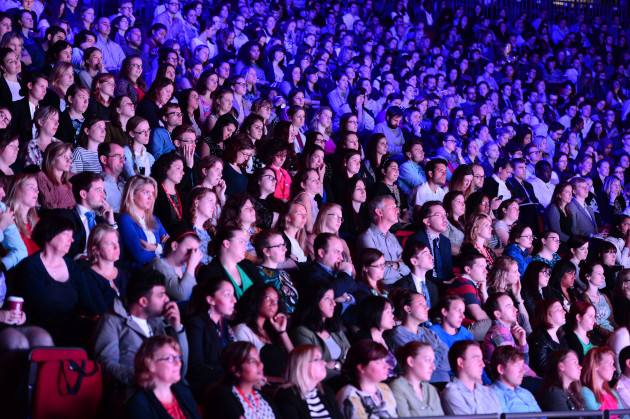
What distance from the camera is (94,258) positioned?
538 cm

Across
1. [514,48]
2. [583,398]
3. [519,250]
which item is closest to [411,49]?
[514,48]

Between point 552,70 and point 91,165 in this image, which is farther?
point 552,70

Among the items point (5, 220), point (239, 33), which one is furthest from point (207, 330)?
point (239, 33)

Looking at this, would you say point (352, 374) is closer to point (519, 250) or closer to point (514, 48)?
point (519, 250)

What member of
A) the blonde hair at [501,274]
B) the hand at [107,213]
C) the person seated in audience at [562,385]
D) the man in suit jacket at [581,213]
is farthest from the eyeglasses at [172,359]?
the man in suit jacket at [581,213]

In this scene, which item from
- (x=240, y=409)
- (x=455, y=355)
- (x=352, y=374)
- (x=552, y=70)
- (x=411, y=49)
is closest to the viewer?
(x=240, y=409)

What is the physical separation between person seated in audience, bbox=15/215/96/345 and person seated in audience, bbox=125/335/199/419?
25.7 inches

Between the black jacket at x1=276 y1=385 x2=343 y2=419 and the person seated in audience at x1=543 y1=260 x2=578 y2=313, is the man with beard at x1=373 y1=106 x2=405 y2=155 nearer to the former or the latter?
the person seated in audience at x1=543 y1=260 x2=578 y2=313

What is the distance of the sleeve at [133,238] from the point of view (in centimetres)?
598

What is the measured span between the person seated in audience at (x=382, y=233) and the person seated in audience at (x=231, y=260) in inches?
62.1

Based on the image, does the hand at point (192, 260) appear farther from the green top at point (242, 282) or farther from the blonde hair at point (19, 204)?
the blonde hair at point (19, 204)

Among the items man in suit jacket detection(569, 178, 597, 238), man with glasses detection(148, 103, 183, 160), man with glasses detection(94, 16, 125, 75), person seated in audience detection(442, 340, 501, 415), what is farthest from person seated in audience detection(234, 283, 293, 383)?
man with glasses detection(94, 16, 125, 75)

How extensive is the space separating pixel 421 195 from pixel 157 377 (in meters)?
4.87

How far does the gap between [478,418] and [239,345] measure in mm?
1172
